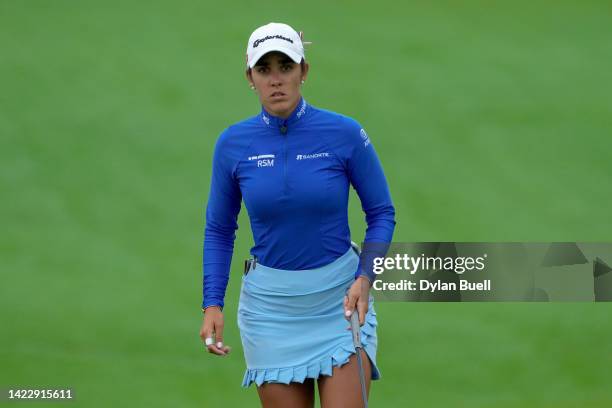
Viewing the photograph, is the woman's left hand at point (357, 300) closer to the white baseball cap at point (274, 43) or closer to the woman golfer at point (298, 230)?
the woman golfer at point (298, 230)

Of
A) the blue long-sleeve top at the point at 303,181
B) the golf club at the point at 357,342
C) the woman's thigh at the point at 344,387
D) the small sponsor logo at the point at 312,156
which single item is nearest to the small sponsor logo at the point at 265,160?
the blue long-sleeve top at the point at 303,181

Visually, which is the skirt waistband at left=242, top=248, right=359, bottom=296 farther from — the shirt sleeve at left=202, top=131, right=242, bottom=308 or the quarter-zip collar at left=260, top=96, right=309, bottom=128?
the quarter-zip collar at left=260, top=96, right=309, bottom=128

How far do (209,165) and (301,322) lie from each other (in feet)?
22.3

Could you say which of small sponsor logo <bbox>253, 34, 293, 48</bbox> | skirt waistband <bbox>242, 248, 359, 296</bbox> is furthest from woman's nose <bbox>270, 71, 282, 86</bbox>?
skirt waistband <bbox>242, 248, 359, 296</bbox>

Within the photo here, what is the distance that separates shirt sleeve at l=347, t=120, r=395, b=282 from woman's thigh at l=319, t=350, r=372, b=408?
361mm

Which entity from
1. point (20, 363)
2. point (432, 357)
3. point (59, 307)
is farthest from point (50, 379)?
point (432, 357)

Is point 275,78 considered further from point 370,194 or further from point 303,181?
point 370,194

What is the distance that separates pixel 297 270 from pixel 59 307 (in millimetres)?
5749

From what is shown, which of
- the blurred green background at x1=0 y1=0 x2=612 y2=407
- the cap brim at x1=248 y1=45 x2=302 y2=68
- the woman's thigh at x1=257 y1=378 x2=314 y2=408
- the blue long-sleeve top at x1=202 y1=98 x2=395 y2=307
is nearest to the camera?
the cap brim at x1=248 y1=45 x2=302 y2=68

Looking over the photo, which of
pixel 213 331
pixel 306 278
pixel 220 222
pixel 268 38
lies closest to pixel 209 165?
pixel 220 222

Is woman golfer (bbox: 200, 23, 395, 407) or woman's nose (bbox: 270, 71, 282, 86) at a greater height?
woman's nose (bbox: 270, 71, 282, 86)

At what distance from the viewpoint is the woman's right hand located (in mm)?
5309

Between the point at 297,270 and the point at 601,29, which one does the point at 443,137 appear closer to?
the point at 601,29

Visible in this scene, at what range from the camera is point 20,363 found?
9.92 metres
